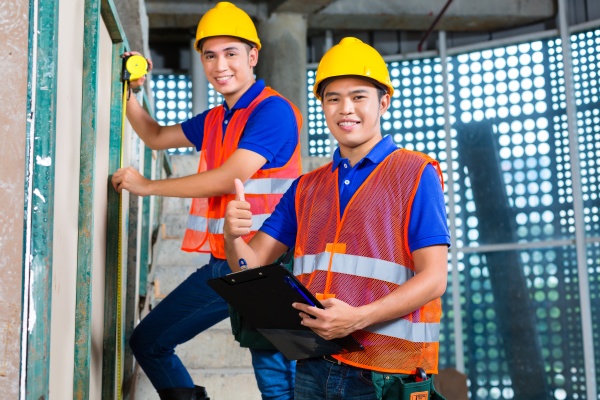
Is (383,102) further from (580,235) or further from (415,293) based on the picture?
(580,235)

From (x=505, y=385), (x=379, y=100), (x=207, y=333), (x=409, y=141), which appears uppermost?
(x=409, y=141)

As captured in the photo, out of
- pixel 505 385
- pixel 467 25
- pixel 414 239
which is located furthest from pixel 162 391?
pixel 467 25

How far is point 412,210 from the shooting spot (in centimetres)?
228

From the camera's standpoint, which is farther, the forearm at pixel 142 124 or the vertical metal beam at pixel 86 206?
the forearm at pixel 142 124

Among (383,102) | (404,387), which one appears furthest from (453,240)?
(404,387)

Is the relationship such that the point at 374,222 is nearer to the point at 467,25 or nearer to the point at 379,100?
the point at 379,100

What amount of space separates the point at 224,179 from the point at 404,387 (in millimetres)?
1094

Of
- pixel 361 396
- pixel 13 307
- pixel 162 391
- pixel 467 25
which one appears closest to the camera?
pixel 13 307

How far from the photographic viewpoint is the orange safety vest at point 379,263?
88.4 inches

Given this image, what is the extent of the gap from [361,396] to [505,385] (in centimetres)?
737

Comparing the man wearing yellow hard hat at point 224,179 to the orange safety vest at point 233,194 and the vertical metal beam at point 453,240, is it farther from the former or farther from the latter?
the vertical metal beam at point 453,240

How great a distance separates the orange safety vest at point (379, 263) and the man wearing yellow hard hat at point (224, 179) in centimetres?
65

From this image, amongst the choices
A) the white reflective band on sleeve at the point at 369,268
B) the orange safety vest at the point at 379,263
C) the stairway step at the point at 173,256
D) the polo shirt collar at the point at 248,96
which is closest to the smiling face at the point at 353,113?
the orange safety vest at the point at 379,263

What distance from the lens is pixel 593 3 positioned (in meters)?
9.21
